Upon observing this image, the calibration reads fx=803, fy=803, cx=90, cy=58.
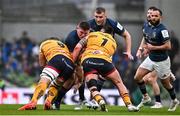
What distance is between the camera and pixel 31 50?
30.2m

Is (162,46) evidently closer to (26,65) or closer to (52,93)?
(52,93)

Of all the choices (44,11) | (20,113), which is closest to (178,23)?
(44,11)

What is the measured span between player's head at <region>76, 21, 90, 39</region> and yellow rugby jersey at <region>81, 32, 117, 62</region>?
392mm

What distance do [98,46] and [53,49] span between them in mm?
1079

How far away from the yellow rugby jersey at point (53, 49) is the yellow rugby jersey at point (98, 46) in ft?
1.94

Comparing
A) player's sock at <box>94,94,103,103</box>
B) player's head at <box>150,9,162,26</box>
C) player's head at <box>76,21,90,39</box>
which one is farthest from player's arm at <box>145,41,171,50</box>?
player's sock at <box>94,94,103,103</box>

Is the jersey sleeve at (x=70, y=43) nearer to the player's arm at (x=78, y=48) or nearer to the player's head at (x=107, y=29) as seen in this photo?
the player's arm at (x=78, y=48)

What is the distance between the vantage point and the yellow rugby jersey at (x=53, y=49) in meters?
16.8

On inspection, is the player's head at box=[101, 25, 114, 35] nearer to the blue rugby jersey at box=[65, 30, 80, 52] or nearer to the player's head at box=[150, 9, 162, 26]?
the blue rugby jersey at box=[65, 30, 80, 52]

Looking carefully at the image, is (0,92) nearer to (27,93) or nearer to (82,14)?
(27,93)

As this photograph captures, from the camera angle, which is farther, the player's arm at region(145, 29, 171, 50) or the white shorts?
the white shorts

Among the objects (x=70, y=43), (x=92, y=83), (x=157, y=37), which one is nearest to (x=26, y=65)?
(x=70, y=43)

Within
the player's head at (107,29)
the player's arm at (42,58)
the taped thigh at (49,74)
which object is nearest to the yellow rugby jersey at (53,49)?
the player's arm at (42,58)

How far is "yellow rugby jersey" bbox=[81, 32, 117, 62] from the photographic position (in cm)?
1627
